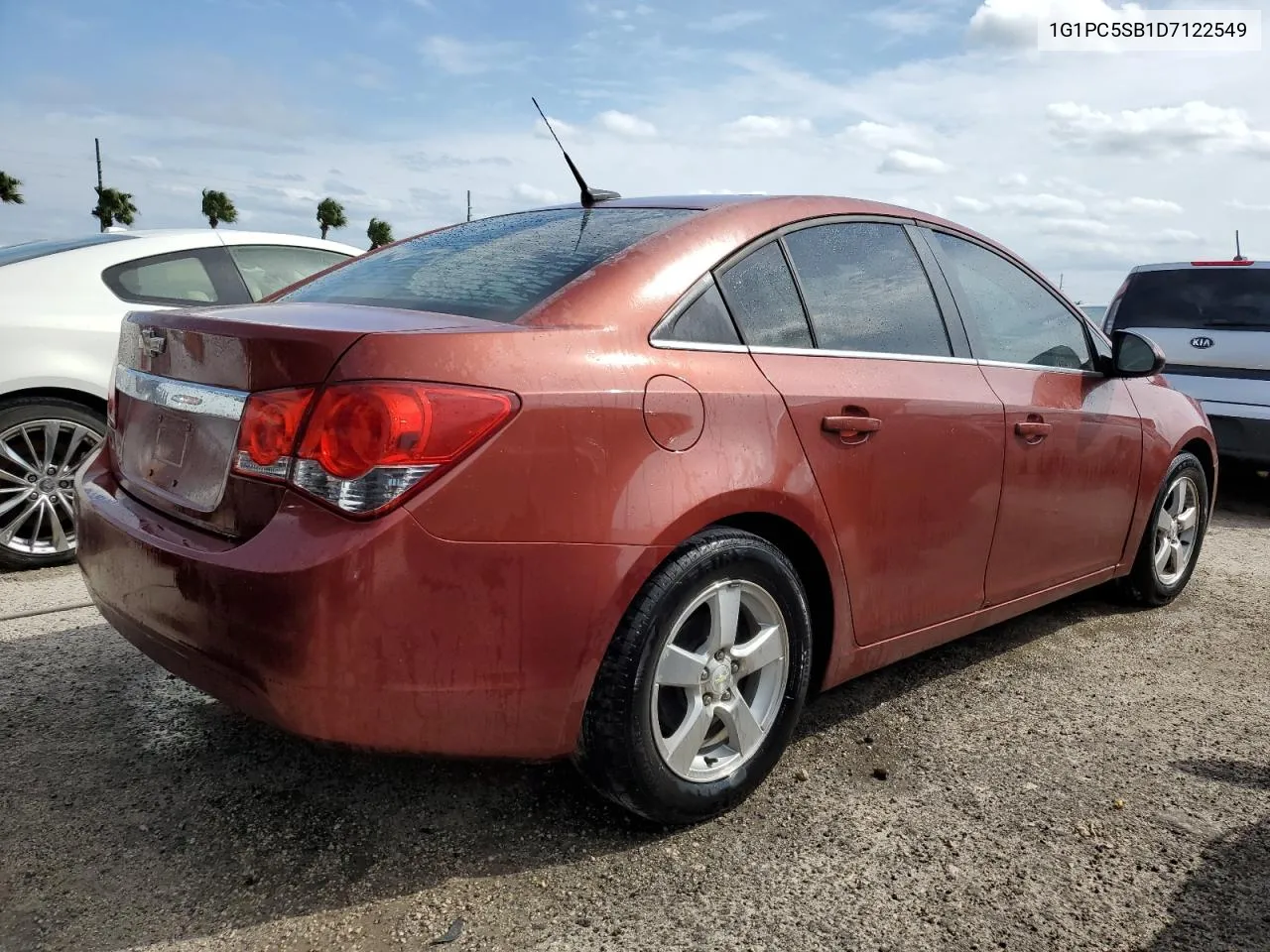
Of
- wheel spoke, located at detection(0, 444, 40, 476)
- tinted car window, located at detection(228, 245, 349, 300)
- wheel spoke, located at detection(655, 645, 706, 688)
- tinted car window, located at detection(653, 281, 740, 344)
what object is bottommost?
wheel spoke, located at detection(655, 645, 706, 688)

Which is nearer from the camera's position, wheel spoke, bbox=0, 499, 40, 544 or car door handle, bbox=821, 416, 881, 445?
car door handle, bbox=821, 416, 881, 445

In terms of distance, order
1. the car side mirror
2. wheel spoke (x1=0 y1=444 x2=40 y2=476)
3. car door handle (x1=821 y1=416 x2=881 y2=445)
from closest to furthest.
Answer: car door handle (x1=821 y1=416 x2=881 y2=445)
the car side mirror
wheel spoke (x1=0 y1=444 x2=40 y2=476)

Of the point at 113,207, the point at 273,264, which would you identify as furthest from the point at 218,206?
the point at 273,264

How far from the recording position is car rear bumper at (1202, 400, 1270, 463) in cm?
667

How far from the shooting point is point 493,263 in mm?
2652

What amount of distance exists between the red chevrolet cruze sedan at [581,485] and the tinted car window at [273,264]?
2520 mm

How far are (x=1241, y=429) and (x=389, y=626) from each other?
6562mm

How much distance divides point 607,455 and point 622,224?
86cm

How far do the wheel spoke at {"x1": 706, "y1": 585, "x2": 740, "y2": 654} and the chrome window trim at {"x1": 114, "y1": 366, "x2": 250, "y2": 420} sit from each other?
43.9 inches

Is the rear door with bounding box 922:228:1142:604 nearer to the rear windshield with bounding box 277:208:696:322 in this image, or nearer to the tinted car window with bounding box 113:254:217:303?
the rear windshield with bounding box 277:208:696:322

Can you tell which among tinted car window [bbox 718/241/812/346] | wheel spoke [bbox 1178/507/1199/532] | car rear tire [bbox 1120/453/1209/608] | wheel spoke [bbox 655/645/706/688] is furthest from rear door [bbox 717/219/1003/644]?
wheel spoke [bbox 1178/507/1199/532]

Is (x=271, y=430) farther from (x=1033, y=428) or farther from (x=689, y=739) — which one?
(x=1033, y=428)

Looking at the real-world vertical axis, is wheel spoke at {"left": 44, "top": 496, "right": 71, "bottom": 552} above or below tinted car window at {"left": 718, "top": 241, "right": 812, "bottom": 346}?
below

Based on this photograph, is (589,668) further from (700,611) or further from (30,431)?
(30,431)
